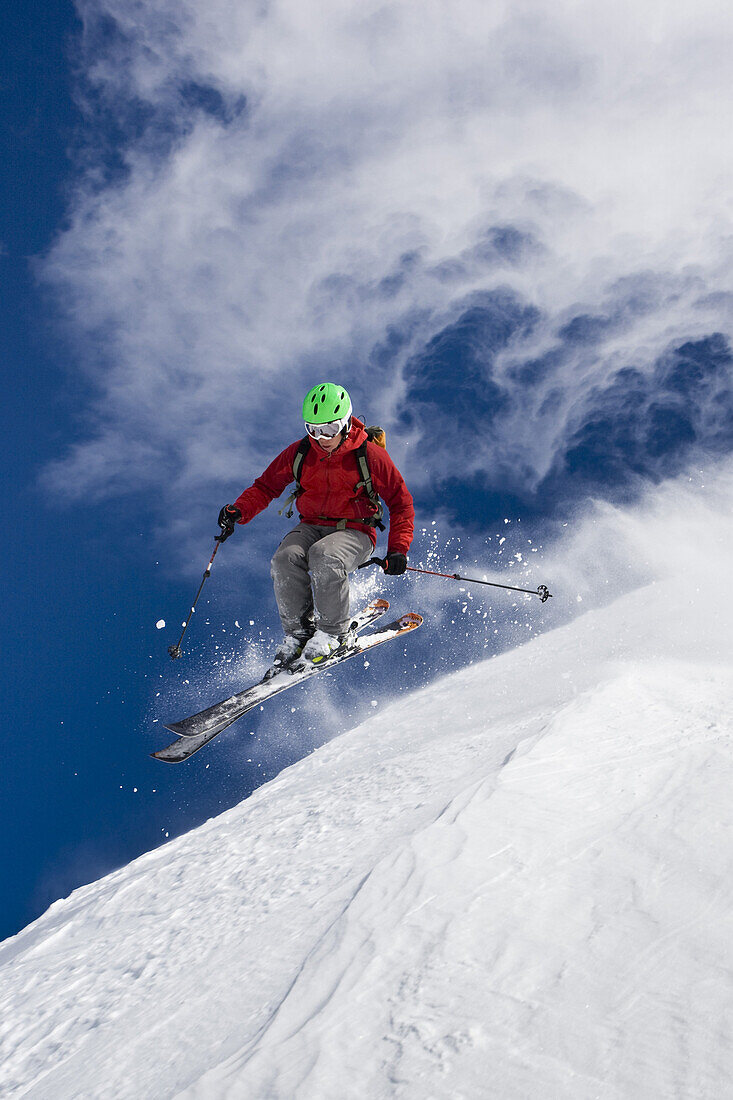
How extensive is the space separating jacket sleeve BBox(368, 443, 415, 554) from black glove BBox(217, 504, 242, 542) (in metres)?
1.80

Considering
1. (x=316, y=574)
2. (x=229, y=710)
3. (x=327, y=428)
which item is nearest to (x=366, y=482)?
(x=327, y=428)

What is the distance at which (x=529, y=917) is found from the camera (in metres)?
2.91

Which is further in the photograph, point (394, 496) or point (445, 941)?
point (394, 496)

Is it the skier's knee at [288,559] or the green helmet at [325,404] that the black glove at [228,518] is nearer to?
the skier's knee at [288,559]

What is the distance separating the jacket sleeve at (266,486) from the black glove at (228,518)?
0.21 ft

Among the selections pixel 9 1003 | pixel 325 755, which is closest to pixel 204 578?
pixel 325 755

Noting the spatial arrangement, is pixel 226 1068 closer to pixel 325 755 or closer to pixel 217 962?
pixel 217 962

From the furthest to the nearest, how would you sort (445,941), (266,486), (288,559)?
1. (266,486)
2. (288,559)
3. (445,941)

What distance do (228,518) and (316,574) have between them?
1513mm

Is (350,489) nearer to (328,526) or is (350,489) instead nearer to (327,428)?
(328,526)

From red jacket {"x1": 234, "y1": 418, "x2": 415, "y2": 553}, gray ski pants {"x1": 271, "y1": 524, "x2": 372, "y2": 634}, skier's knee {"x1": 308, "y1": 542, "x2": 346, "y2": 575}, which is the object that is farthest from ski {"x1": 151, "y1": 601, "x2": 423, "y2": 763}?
red jacket {"x1": 234, "y1": 418, "x2": 415, "y2": 553}

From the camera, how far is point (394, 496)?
7.83 m

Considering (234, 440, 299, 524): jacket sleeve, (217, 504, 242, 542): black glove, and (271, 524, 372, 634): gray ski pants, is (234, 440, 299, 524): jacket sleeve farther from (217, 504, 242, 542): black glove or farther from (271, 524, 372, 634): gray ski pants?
(271, 524, 372, 634): gray ski pants

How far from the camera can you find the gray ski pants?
7340 millimetres
